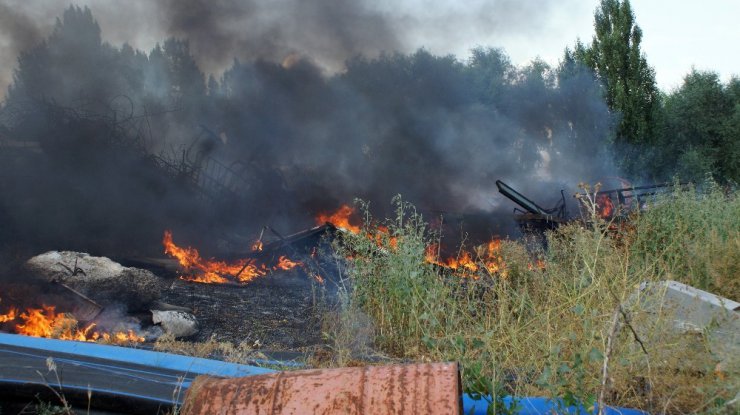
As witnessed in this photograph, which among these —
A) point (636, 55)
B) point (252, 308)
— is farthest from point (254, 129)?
point (636, 55)

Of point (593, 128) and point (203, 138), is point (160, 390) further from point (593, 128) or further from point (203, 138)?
point (593, 128)

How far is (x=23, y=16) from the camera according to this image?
521 inches

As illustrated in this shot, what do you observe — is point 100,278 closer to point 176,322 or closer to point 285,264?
point 176,322

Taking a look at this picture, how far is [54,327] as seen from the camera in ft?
16.7

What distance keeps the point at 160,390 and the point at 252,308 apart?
13.5 feet

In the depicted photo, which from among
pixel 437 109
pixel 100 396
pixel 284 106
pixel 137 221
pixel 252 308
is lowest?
pixel 100 396

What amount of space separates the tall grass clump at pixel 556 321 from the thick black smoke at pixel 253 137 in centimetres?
609

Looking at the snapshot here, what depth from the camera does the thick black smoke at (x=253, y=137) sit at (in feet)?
34.1

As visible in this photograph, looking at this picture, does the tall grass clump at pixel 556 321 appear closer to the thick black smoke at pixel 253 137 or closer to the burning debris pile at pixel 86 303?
the burning debris pile at pixel 86 303

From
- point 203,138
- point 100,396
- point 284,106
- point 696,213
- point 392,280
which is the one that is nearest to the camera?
point 100,396

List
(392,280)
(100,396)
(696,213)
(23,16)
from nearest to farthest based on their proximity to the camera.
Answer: (100,396), (392,280), (696,213), (23,16)

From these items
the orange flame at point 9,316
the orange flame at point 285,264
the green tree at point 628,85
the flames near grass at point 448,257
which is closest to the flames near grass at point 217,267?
the orange flame at point 285,264

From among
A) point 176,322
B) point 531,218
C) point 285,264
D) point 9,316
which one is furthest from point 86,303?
point 531,218

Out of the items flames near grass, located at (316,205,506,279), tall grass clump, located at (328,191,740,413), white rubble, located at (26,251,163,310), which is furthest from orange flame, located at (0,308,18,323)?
flames near grass, located at (316,205,506,279)
